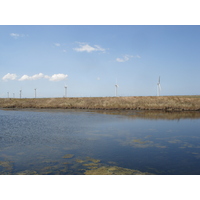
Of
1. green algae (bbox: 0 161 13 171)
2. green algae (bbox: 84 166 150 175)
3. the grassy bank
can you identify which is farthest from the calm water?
the grassy bank

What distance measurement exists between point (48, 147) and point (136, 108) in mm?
39987

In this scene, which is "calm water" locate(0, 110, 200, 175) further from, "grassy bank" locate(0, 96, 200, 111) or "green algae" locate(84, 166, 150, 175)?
"grassy bank" locate(0, 96, 200, 111)

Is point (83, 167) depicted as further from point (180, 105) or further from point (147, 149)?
point (180, 105)

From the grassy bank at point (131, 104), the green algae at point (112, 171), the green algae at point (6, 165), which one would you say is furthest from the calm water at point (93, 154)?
the grassy bank at point (131, 104)

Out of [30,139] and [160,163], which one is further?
[30,139]

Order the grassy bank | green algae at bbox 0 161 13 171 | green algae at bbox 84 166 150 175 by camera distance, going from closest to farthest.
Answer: green algae at bbox 84 166 150 175 → green algae at bbox 0 161 13 171 → the grassy bank

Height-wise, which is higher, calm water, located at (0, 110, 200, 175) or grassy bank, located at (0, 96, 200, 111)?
grassy bank, located at (0, 96, 200, 111)

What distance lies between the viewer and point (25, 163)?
36.9 feet

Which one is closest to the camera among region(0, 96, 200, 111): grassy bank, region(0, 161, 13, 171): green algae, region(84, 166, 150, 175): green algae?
region(84, 166, 150, 175): green algae

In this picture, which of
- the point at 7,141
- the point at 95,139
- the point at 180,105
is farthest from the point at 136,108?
the point at 7,141

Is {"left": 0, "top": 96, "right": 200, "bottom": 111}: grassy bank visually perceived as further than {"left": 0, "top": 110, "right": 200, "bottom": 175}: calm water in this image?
Yes

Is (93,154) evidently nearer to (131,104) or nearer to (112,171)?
(112,171)

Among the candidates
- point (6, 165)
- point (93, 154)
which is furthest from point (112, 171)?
point (6, 165)

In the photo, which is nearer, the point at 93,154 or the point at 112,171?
the point at 112,171
